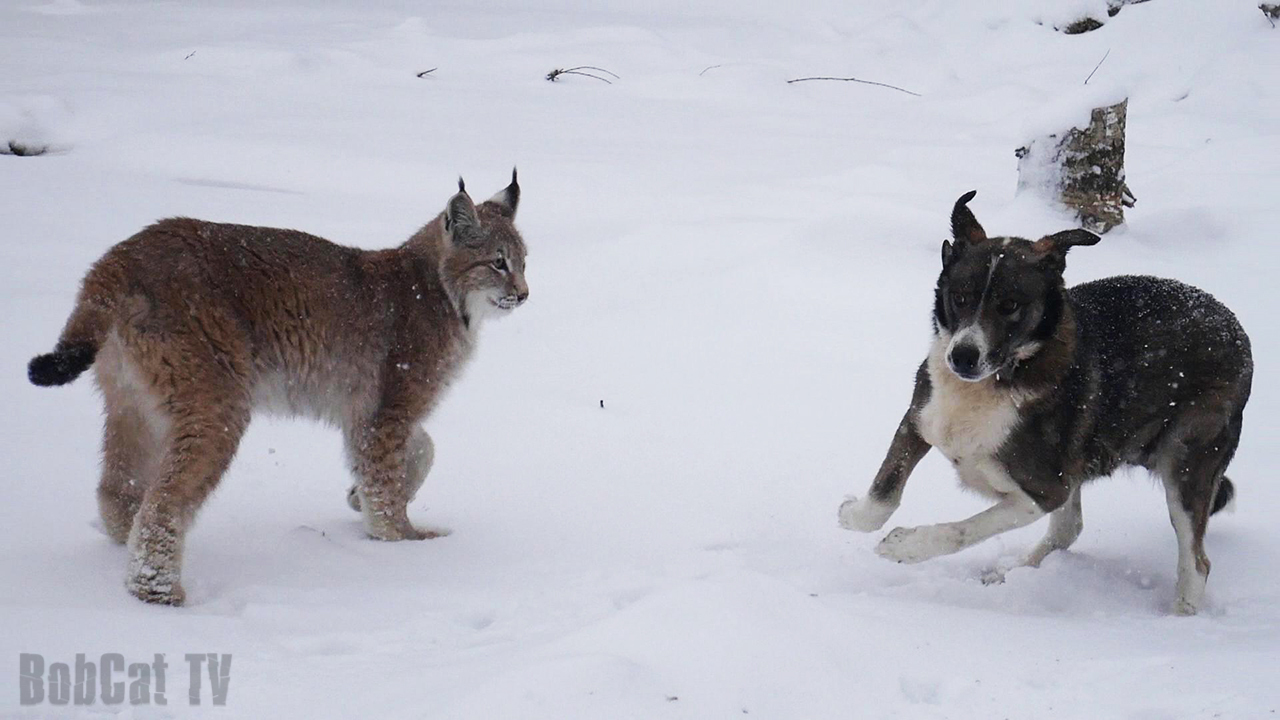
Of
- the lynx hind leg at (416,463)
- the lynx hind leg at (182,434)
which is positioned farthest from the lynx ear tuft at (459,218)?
the lynx hind leg at (182,434)

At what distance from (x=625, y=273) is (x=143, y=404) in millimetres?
5391

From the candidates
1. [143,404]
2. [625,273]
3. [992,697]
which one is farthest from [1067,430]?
[625,273]

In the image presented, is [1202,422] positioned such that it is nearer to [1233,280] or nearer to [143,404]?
[1233,280]

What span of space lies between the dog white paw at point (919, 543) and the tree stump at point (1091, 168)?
6.06 m

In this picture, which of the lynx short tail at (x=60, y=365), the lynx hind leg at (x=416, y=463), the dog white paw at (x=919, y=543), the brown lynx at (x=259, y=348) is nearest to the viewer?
the lynx short tail at (x=60, y=365)

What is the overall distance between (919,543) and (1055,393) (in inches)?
38.8

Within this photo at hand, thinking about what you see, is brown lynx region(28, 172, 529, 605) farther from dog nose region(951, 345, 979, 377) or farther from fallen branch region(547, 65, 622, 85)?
fallen branch region(547, 65, 622, 85)

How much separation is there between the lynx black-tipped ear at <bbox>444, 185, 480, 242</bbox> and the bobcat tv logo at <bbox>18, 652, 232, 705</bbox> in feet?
10.3

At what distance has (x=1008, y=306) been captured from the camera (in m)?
5.11

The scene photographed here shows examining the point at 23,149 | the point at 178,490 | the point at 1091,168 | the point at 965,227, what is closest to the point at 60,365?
the point at 178,490

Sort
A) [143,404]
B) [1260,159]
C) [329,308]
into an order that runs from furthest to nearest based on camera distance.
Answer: [1260,159] → [329,308] → [143,404]

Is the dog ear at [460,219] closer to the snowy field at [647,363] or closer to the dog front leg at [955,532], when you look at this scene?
the snowy field at [647,363]

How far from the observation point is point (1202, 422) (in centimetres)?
562

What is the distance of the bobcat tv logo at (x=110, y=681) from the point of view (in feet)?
11.9
